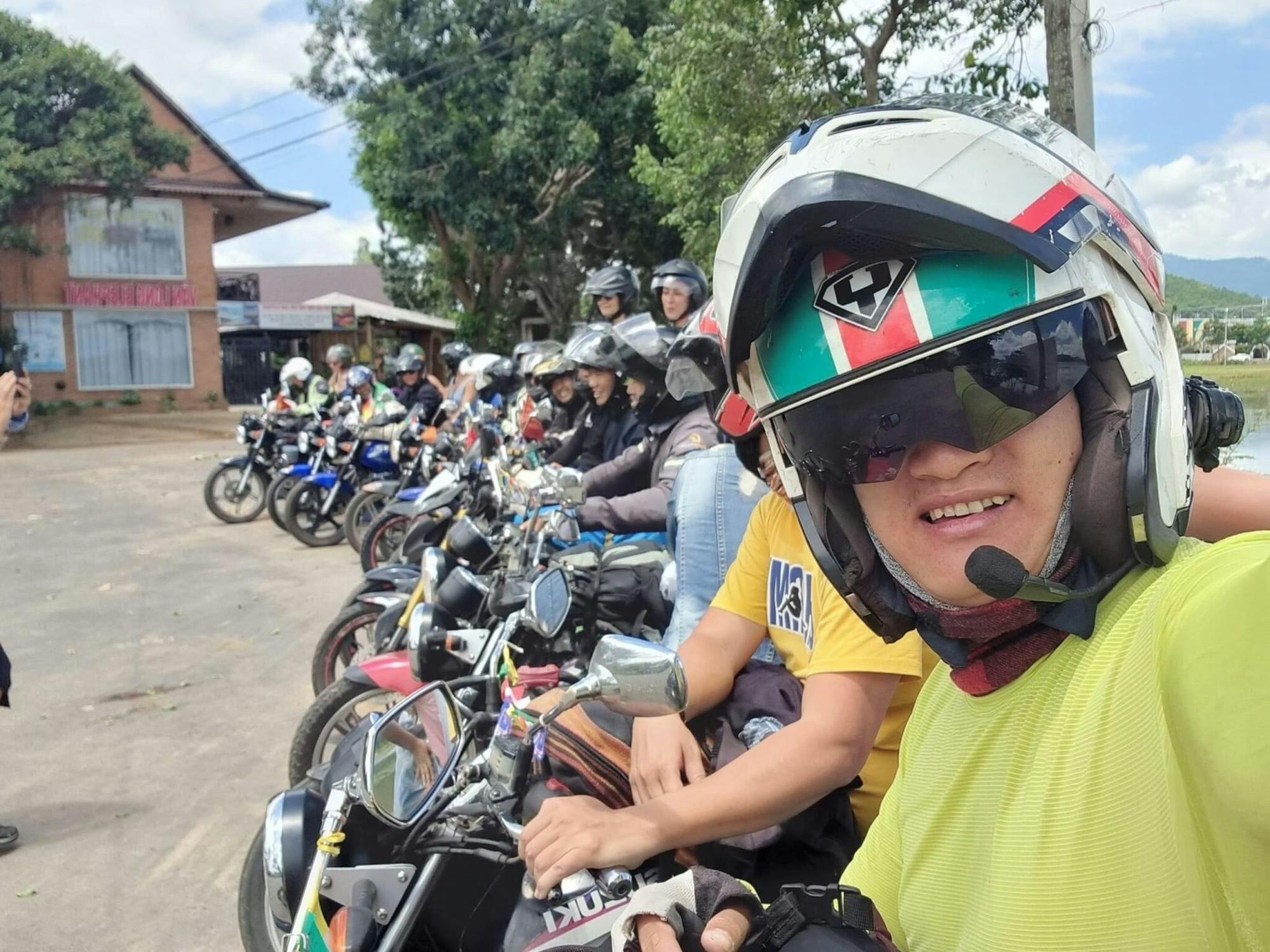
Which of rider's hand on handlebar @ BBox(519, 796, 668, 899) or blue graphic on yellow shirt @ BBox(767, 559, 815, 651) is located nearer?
rider's hand on handlebar @ BBox(519, 796, 668, 899)

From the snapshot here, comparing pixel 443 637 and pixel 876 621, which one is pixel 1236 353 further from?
pixel 443 637

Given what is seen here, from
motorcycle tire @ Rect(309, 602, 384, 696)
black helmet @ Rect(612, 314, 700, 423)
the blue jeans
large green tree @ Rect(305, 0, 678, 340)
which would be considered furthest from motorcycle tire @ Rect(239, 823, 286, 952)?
large green tree @ Rect(305, 0, 678, 340)

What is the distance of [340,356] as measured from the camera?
11.5m

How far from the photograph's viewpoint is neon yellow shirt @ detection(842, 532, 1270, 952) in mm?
658

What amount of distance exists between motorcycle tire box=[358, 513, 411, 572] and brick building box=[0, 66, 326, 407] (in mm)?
20342

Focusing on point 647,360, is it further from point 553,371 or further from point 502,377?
point 502,377

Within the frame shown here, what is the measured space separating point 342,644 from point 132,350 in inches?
950

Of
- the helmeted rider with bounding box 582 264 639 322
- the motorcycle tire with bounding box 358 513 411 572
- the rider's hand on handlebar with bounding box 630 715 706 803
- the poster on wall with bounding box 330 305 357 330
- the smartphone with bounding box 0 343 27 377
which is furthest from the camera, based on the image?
the poster on wall with bounding box 330 305 357 330

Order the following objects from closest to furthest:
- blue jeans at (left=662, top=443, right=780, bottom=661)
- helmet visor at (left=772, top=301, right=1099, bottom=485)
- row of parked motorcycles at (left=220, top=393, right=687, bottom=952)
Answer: helmet visor at (left=772, top=301, right=1099, bottom=485), row of parked motorcycles at (left=220, top=393, right=687, bottom=952), blue jeans at (left=662, top=443, right=780, bottom=661)

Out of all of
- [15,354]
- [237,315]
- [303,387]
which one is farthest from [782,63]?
[237,315]

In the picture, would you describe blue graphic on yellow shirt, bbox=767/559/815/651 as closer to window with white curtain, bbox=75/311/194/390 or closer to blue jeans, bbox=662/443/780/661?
blue jeans, bbox=662/443/780/661

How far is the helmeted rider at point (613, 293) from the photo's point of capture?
6.69 meters

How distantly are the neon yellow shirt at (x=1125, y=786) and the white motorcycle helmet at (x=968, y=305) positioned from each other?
0.43 feet

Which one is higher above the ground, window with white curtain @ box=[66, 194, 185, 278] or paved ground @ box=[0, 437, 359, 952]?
window with white curtain @ box=[66, 194, 185, 278]
